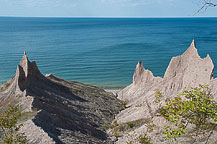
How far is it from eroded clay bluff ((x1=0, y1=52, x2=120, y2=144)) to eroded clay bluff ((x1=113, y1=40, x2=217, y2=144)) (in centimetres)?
289

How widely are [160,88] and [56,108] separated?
1635 centimetres

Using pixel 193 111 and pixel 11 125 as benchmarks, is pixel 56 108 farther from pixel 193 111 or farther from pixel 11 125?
pixel 193 111

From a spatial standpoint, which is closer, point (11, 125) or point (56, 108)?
point (11, 125)

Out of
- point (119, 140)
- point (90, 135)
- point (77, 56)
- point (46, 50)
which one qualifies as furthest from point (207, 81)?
point (46, 50)

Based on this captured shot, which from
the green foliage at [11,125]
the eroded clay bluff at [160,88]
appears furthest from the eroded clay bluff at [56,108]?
the green foliage at [11,125]

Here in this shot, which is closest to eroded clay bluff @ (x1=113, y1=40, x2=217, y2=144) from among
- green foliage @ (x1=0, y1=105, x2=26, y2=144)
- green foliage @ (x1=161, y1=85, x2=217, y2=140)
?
green foliage @ (x1=161, y1=85, x2=217, y2=140)

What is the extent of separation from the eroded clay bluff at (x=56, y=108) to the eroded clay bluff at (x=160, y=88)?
289 centimetres

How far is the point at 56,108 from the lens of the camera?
27578mm

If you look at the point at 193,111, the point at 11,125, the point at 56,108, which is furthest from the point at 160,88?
the point at 11,125

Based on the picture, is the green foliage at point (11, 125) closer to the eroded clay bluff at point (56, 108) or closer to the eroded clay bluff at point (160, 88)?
the eroded clay bluff at point (56, 108)

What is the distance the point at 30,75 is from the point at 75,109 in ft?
30.3

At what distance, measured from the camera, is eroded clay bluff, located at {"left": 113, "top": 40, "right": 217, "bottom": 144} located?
2370cm

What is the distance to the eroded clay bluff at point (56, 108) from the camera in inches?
799

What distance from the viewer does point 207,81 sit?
92.6 ft
